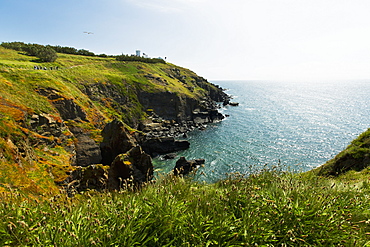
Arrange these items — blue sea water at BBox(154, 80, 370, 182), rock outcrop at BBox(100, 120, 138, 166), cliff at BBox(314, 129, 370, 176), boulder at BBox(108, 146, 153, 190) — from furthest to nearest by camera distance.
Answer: blue sea water at BBox(154, 80, 370, 182) < rock outcrop at BBox(100, 120, 138, 166) < boulder at BBox(108, 146, 153, 190) < cliff at BBox(314, 129, 370, 176)

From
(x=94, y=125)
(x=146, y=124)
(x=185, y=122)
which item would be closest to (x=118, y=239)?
(x=94, y=125)

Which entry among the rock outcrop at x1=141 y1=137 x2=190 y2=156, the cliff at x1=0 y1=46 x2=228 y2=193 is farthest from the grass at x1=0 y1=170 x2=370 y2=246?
the rock outcrop at x1=141 y1=137 x2=190 y2=156

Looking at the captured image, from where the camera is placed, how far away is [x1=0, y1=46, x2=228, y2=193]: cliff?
1868 centimetres

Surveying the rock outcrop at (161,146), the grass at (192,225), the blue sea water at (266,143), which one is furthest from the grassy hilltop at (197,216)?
the rock outcrop at (161,146)

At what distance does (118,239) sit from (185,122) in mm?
76047

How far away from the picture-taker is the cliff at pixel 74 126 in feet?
61.3

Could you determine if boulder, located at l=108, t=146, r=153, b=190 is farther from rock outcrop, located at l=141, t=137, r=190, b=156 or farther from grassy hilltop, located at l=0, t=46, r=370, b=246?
rock outcrop, located at l=141, t=137, r=190, b=156

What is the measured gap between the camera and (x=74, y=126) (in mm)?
36969

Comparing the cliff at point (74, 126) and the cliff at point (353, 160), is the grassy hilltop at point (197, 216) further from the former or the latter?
the cliff at point (353, 160)

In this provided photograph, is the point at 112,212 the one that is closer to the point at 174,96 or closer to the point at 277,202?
the point at 277,202

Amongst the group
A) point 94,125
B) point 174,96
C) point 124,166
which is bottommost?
point 124,166

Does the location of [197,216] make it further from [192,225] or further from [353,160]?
[353,160]

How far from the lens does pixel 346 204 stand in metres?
A: 5.90

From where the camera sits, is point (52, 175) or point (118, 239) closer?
point (118, 239)
